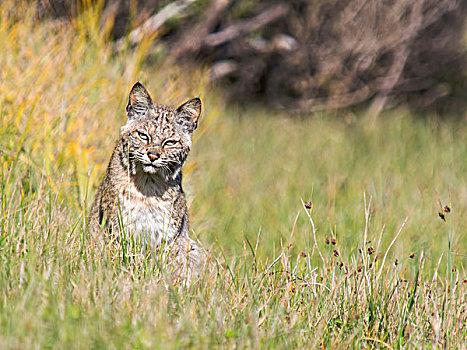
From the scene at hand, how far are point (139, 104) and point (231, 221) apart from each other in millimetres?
2557

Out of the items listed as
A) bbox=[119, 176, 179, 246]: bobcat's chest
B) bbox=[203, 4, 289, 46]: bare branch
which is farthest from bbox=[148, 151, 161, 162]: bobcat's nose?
bbox=[203, 4, 289, 46]: bare branch

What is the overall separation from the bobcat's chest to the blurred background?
0.32 meters

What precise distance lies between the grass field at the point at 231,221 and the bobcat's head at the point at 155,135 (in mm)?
522

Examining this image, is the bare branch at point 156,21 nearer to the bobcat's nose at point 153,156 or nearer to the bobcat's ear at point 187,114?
the bobcat's ear at point 187,114

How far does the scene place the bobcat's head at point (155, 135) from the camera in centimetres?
468

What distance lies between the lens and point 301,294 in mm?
4273

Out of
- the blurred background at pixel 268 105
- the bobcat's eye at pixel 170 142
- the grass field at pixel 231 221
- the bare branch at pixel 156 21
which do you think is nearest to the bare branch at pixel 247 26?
the blurred background at pixel 268 105

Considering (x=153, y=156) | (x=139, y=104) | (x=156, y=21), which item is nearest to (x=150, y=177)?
(x=153, y=156)

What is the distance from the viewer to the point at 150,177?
15.9ft

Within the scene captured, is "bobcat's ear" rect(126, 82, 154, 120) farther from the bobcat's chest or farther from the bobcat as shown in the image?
the bobcat's chest

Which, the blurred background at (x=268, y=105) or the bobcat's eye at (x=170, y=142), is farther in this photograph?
the blurred background at (x=268, y=105)

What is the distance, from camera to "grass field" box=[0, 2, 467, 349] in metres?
3.37

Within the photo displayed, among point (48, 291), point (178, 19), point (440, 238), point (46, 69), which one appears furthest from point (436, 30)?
point (48, 291)

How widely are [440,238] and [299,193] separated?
1.91 metres
